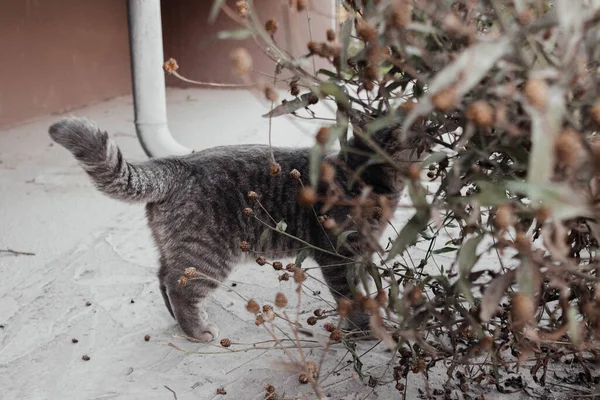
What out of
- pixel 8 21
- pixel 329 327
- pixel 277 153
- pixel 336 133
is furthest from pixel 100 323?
pixel 8 21

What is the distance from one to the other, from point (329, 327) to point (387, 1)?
3.12 feet

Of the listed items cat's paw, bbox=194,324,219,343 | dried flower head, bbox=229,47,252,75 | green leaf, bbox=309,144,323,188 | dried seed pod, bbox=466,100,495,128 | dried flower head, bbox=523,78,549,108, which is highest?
dried flower head, bbox=229,47,252,75

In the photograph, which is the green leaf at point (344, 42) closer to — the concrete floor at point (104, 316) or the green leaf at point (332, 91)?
the green leaf at point (332, 91)

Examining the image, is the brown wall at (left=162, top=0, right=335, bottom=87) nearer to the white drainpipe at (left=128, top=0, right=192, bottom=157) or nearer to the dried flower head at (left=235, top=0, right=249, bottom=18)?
the white drainpipe at (left=128, top=0, right=192, bottom=157)

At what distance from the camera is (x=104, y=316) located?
2732mm

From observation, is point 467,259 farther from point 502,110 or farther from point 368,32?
point 368,32

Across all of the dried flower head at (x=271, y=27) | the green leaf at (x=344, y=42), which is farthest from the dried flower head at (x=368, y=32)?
the dried flower head at (x=271, y=27)

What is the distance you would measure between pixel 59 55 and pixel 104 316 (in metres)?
4.09

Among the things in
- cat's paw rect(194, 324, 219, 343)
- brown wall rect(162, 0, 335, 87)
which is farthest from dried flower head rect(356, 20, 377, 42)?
brown wall rect(162, 0, 335, 87)

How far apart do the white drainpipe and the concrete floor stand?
0.56 meters

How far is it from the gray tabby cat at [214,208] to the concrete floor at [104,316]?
189 mm

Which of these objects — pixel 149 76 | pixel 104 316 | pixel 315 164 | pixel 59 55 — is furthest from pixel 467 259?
pixel 59 55

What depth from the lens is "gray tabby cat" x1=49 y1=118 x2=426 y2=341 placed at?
2445mm

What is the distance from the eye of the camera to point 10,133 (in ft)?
17.4
